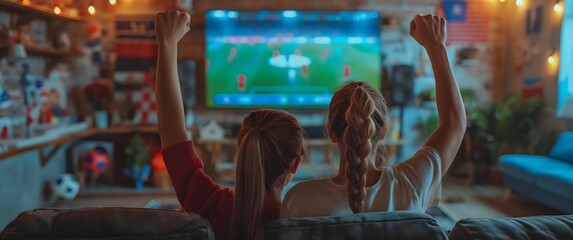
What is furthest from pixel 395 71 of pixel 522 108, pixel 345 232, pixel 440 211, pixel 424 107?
pixel 345 232

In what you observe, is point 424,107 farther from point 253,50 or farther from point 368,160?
point 368,160

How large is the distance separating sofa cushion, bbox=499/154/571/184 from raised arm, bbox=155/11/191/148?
3.28 m

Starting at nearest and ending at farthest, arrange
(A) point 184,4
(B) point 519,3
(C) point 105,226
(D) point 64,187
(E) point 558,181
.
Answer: (C) point 105,226, (E) point 558,181, (D) point 64,187, (A) point 184,4, (B) point 519,3

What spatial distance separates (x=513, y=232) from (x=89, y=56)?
15.9 ft

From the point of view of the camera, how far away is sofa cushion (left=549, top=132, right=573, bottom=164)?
3896mm

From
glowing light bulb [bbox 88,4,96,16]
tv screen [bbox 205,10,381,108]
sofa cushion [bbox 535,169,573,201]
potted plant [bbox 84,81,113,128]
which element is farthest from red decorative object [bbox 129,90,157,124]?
sofa cushion [bbox 535,169,573,201]

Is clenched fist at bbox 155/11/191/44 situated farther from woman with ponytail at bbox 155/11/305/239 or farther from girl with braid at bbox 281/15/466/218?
girl with braid at bbox 281/15/466/218

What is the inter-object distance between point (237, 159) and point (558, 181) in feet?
9.98

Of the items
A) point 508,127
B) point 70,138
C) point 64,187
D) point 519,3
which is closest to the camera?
point 64,187

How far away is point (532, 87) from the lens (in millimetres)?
4863

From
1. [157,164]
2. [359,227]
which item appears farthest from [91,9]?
[359,227]

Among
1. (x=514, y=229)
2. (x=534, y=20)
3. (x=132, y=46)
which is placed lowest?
(x=514, y=229)

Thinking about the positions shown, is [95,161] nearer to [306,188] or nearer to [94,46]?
[94,46]

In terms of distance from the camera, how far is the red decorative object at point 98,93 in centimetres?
484
